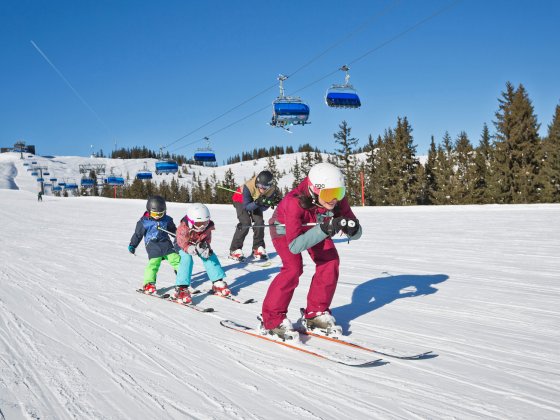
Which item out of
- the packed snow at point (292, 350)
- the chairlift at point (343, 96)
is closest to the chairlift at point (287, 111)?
the chairlift at point (343, 96)

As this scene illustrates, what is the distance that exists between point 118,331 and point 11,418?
6.45 ft

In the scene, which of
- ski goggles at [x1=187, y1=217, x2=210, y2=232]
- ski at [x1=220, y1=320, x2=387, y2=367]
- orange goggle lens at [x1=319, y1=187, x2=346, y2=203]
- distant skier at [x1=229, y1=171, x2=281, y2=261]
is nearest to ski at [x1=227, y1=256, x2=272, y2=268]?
distant skier at [x1=229, y1=171, x2=281, y2=261]

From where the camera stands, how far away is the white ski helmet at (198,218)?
601cm

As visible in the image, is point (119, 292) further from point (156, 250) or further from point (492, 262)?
point (492, 262)

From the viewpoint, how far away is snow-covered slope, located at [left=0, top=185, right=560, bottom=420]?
2.91 m

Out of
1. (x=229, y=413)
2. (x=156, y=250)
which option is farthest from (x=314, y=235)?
(x=156, y=250)

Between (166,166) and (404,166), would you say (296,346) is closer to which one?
(166,166)

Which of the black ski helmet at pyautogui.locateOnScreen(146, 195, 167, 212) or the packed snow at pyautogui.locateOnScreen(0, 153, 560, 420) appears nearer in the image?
the packed snow at pyautogui.locateOnScreen(0, 153, 560, 420)

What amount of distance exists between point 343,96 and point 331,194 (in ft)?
68.4

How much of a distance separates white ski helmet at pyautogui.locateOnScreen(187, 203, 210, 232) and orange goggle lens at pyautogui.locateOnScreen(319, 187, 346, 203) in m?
2.41

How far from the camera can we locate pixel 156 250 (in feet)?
22.0

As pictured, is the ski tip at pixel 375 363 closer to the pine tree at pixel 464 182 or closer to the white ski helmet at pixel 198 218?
the white ski helmet at pixel 198 218

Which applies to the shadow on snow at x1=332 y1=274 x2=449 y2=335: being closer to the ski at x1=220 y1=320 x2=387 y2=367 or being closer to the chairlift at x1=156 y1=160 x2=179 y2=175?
the ski at x1=220 y1=320 x2=387 y2=367

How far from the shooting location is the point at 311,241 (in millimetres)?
3883
